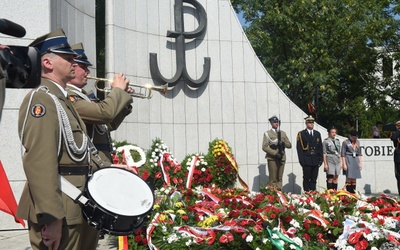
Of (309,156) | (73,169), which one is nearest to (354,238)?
(73,169)

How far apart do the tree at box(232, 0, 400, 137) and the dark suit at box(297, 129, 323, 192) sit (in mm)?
10694

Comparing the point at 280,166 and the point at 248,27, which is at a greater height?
the point at 248,27

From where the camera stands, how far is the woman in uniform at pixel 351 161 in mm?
12812

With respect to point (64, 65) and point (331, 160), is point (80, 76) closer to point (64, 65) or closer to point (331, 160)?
point (64, 65)

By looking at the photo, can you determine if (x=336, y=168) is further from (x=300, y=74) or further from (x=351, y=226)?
(x=300, y=74)

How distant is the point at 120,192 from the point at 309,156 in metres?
9.63

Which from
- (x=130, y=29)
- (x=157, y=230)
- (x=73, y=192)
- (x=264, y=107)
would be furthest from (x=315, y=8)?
(x=73, y=192)

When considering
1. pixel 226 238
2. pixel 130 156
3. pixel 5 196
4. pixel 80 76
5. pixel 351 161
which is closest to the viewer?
pixel 80 76

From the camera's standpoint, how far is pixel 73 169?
323 centimetres

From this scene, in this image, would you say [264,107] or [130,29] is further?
[264,107]

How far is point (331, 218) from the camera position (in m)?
5.26

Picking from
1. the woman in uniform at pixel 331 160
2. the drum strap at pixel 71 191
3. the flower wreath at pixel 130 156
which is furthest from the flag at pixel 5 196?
the woman in uniform at pixel 331 160

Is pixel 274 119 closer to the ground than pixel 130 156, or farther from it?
farther from it

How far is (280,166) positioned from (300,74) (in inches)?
436
